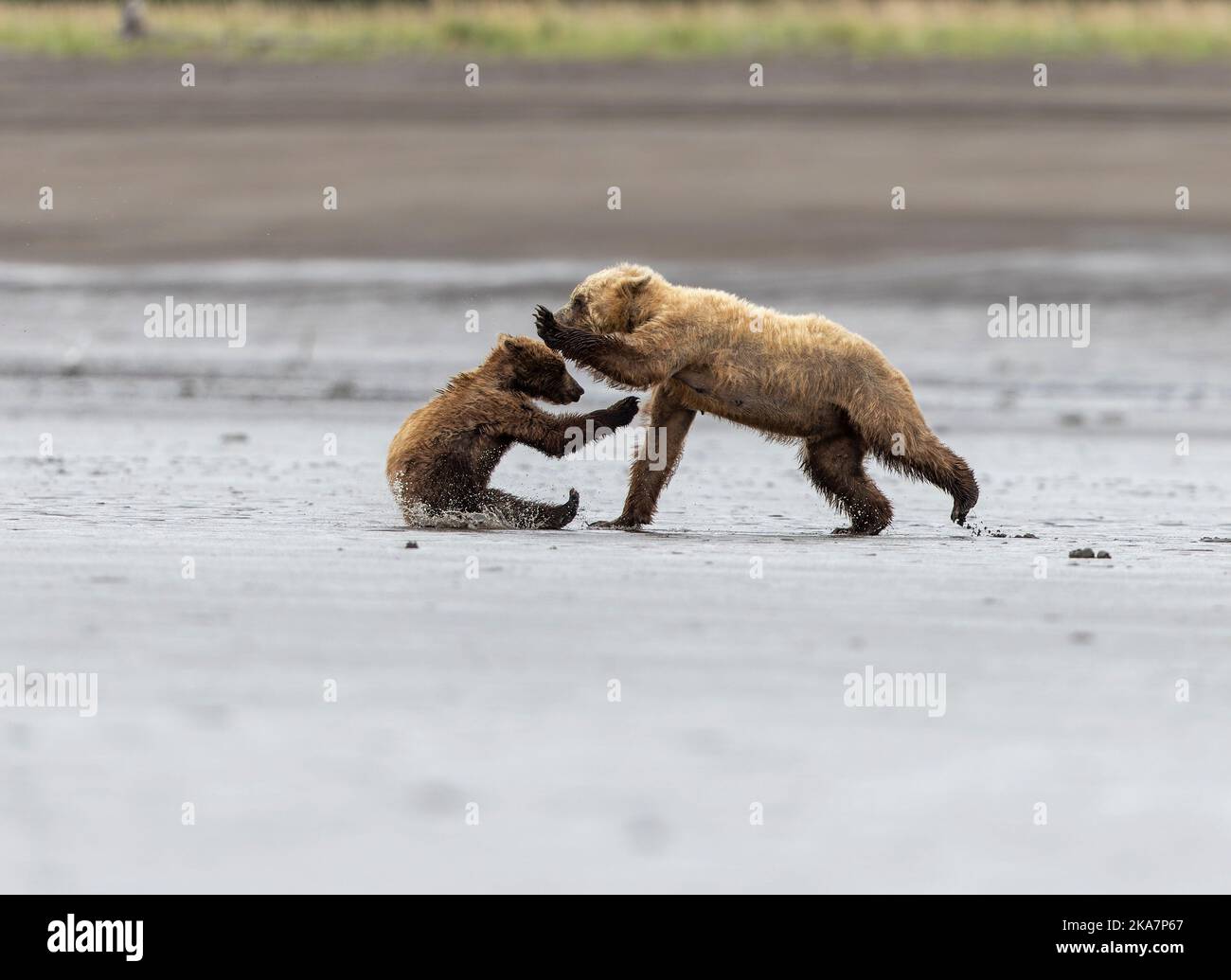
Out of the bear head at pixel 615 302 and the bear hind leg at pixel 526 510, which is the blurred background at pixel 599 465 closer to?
the bear hind leg at pixel 526 510

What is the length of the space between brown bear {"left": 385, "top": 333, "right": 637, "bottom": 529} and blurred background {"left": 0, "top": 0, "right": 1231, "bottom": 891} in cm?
32

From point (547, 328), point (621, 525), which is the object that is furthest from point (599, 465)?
point (547, 328)

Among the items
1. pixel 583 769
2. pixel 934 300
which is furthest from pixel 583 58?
pixel 583 769

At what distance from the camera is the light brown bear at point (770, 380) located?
943cm

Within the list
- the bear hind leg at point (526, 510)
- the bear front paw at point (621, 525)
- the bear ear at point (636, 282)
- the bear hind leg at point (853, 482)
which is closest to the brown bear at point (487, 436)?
the bear hind leg at point (526, 510)

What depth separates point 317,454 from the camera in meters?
12.7

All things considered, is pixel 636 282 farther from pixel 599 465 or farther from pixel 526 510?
pixel 599 465

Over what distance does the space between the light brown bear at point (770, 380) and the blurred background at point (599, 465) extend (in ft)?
1.32

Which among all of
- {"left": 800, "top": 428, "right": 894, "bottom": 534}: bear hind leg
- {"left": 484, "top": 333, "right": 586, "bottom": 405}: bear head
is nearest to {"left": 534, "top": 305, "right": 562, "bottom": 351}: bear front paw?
{"left": 484, "top": 333, "right": 586, "bottom": 405}: bear head

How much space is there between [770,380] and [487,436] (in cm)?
129

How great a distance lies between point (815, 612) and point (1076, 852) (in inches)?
101

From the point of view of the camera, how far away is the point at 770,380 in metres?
9.46

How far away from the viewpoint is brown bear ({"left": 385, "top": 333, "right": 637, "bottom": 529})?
30.4 feet

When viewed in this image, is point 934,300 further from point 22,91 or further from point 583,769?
point 583,769
